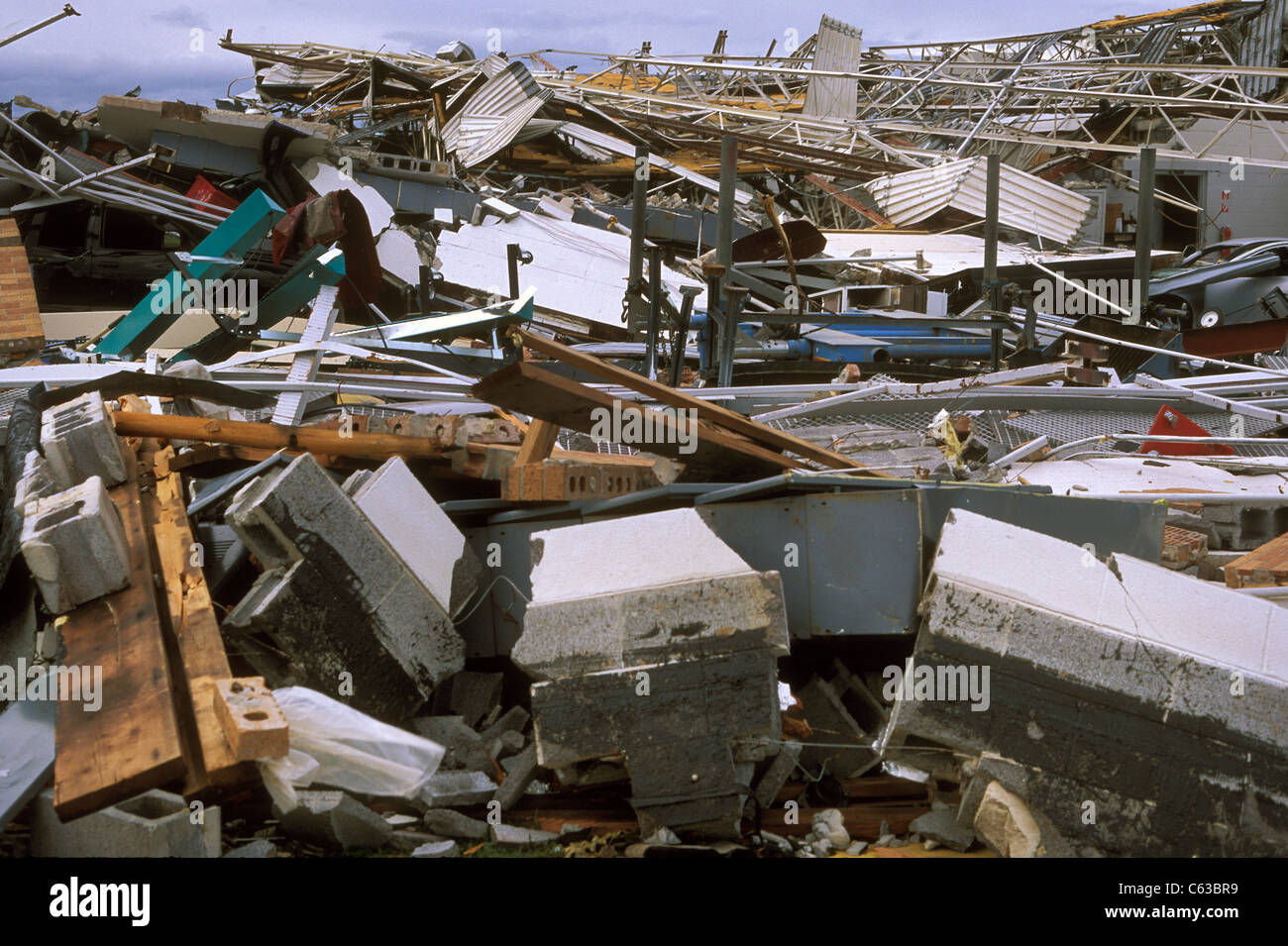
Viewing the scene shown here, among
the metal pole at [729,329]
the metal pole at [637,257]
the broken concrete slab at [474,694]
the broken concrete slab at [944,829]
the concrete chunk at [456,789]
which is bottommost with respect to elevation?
the broken concrete slab at [944,829]

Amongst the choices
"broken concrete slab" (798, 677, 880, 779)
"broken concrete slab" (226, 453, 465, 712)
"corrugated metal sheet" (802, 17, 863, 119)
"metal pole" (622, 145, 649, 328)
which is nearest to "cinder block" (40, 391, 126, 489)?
"broken concrete slab" (226, 453, 465, 712)

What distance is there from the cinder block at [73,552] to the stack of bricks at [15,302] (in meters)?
5.77

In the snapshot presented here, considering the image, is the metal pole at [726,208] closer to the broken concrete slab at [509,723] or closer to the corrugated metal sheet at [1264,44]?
the broken concrete slab at [509,723]

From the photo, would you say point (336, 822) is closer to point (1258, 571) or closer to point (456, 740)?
point (456, 740)

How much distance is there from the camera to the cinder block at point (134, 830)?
2.98 meters

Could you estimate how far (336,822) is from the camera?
126 inches

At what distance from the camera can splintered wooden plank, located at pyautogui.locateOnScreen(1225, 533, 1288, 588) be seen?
4.42 metres

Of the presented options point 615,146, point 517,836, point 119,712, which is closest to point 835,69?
point 615,146

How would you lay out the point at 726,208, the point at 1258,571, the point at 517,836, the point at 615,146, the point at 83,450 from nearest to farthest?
the point at 517,836
the point at 83,450
the point at 1258,571
the point at 726,208
the point at 615,146

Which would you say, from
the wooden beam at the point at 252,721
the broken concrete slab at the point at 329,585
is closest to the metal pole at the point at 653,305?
the broken concrete slab at the point at 329,585

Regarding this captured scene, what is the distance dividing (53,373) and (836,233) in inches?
419

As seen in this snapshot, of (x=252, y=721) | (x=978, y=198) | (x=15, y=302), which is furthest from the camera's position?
(x=978, y=198)

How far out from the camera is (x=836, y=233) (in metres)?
14.5

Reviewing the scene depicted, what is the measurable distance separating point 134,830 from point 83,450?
72.2 inches
